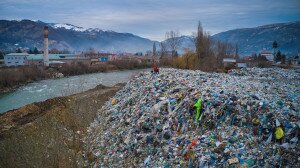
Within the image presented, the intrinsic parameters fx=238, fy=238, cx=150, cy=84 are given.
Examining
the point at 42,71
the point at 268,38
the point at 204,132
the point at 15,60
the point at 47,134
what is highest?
the point at 268,38

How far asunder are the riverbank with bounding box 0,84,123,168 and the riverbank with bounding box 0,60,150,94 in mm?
16612

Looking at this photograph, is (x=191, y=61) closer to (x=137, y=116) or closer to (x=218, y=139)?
(x=137, y=116)

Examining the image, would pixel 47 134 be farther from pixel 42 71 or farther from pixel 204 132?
pixel 42 71

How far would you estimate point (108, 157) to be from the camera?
743 centimetres

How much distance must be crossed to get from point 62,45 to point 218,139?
20853 centimetres

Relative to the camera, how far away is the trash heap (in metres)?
5.40

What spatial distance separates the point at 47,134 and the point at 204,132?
643cm

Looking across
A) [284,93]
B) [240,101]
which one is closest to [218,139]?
[240,101]

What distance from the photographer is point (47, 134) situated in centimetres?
959

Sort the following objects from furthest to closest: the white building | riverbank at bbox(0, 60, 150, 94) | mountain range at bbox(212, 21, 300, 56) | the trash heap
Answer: mountain range at bbox(212, 21, 300, 56), the white building, riverbank at bbox(0, 60, 150, 94), the trash heap

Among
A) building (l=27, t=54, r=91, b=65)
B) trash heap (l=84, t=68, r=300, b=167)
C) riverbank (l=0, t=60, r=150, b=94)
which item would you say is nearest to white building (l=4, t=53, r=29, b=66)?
building (l=27, t=54, r=91, b=65)

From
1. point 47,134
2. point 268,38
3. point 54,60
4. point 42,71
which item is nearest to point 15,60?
point 54,60

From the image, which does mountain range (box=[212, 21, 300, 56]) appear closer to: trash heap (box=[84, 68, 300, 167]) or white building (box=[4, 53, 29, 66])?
white building (box=[4, 53, 29, 66])

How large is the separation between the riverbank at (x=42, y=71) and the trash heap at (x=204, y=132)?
77.0 feet
